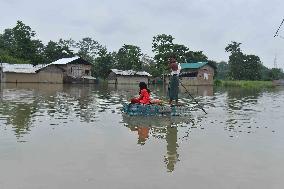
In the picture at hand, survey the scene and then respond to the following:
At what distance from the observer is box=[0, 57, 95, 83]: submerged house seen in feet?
180

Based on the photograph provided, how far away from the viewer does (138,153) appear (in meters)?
9.30

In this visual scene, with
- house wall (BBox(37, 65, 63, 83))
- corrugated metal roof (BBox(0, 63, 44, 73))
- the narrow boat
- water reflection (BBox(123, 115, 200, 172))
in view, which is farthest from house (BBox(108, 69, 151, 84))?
water reflection (BBox(123, 115, 200, 172))

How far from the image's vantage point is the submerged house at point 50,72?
5497cm

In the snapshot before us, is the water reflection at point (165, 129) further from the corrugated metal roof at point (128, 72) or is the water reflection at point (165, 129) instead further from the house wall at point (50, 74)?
the corrugated metal roof at point (128, 72)

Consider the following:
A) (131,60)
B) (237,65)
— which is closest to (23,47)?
(131,60)

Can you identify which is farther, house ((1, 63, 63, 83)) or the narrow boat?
house ((1, 63, 63, 83))

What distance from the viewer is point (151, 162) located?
331 inches

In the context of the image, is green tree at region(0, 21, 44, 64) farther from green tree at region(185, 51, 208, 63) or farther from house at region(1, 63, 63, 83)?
green tree at region(185, 51, 208, 63)

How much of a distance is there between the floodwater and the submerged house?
41897 mm

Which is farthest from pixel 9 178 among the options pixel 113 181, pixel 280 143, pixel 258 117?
pixel 258 117

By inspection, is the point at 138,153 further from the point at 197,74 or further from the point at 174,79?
the point at 197,74

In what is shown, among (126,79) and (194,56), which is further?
(194,56)

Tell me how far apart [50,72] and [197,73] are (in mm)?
25656

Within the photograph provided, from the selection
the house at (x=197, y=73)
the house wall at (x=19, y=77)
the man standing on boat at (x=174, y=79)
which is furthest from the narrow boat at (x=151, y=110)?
the house at (x=197, y=73)
